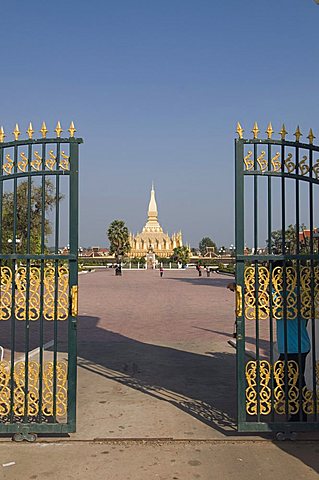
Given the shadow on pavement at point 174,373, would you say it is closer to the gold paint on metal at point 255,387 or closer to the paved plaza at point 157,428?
the paved plaza at point 157,428

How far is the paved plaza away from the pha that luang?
8924cm

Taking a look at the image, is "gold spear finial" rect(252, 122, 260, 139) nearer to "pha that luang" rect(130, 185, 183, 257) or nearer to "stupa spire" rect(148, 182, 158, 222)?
"pha that luang" rect(130, 185, 183, 257)

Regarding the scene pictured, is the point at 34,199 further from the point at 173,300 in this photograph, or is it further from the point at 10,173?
the point at 10,173

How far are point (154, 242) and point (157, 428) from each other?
99.5 meters

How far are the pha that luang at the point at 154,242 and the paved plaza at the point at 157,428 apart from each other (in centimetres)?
8924

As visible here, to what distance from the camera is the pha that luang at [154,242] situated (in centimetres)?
10288

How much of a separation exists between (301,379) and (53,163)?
11.9 ft

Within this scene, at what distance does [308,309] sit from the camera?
534 centimetres

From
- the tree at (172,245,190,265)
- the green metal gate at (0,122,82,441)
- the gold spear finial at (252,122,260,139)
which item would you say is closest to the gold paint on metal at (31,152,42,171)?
the green metal gate at (0,122,82,441)

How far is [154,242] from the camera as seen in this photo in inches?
4131

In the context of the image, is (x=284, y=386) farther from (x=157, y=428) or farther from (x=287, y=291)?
(x=157, y=428)

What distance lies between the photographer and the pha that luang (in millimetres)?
102875

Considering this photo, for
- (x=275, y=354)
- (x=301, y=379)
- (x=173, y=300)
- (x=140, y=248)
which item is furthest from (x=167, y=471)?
(x=140, y=248)

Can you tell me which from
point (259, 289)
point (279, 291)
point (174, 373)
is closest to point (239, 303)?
point (259, 289)
